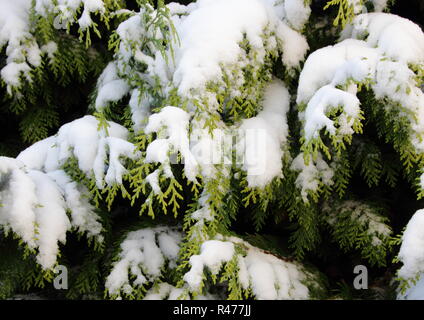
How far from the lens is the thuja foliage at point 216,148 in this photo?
1.49 metres

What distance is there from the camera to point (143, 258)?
5.84 feet

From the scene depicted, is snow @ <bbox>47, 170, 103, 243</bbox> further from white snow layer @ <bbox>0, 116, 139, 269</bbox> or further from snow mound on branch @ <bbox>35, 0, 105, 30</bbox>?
snow mound on branch @ <bbox>35, 0, 105, 30</bbox>

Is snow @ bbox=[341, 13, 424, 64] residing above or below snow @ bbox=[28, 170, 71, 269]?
above

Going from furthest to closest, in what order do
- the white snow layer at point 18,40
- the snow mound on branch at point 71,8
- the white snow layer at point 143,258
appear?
the white snow layer at point 18,40
the white snow layer at point 143,258
the snow mound on branch at point 71,8

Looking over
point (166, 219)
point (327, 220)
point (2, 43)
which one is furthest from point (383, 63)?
point (2, 43)

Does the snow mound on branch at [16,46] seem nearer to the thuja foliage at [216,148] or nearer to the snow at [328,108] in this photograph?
the thuja foliage at [216,148]

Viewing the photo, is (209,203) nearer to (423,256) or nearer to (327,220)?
(327,220)

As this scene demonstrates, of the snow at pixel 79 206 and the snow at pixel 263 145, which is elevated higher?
the snow at pixel 263 145

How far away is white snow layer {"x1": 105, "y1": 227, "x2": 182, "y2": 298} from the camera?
1.71 m

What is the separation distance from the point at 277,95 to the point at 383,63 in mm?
492

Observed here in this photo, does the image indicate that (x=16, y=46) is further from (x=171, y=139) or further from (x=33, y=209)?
(x=171, y=139)

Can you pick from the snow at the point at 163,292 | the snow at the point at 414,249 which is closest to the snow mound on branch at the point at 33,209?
the snow at the point at 163,292

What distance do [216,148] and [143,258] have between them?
613 millimetres

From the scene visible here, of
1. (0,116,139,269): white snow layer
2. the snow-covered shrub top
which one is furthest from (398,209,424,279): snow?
(0,116,139,269): white snow layer
